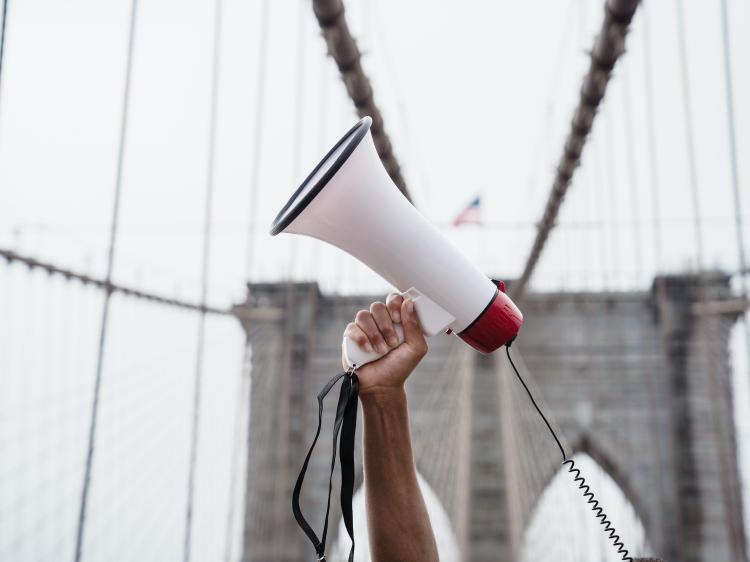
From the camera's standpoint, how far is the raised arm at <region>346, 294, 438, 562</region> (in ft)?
2.66

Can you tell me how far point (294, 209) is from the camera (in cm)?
82

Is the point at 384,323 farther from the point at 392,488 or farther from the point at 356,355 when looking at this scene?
the point at 392,488

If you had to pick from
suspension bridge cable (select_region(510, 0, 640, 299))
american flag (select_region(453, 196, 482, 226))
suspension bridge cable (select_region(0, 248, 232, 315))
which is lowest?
suspension bridge cable (select_region(0, 248, 232, 315))

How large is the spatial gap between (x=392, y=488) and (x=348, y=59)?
2242 millimetres

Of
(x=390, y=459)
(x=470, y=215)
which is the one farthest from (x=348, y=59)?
(x=470, y=215)

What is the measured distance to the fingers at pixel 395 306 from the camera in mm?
894

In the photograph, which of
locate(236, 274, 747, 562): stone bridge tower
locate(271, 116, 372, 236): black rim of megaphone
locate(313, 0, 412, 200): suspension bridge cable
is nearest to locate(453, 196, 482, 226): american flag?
locate(236, 274, 747, 562): stone bridge tower

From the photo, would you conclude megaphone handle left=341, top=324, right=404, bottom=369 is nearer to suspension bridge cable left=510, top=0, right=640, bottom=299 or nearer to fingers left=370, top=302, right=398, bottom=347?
fingers left=370, top=302, right=398, bottom=347

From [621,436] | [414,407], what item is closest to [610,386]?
[621,436]

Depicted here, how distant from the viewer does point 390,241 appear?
0.88 meters

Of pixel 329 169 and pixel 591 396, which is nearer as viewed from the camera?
pixel 329 169

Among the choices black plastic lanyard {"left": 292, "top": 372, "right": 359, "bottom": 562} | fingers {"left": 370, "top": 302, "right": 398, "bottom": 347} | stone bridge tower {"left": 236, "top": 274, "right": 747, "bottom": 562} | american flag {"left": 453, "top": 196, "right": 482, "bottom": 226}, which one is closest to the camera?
black plastic lanyard {"left": 292, "top": 372, "right": 359, "bottom": 562}

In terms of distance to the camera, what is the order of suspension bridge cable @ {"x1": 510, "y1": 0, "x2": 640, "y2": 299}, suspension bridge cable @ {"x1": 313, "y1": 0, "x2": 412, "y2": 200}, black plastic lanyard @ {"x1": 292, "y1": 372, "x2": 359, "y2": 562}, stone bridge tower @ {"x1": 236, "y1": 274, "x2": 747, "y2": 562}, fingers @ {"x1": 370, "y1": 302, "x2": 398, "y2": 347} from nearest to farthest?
black plastic lanyard @ {"x1": 292, "y1": 372, "x2": 359, "y2": 562}, fingers @ {"x1": 370, "y1": 302, "x2": 398, "y2": 347}, suspension bridge cable @ {"x1": 313, "y1": 0, "x2": 412, "y2": 200}, suspension bridge cable @ {"x1": 510, "y1": 0, "x2": 640, "y2": 299}, stone bridge tower @ {"x1": 236, "y1": 274, "x2": 747, "y2": 562}

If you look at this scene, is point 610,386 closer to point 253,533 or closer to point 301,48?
point 253,533
